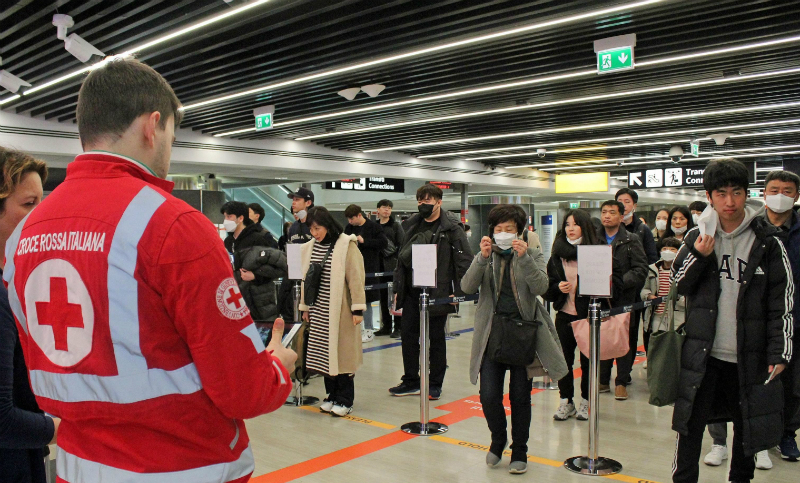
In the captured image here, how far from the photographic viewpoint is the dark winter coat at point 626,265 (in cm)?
484

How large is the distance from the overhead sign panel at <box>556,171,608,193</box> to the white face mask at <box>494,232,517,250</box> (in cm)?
1655

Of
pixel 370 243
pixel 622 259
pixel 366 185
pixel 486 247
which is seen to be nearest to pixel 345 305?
pixel 486 247

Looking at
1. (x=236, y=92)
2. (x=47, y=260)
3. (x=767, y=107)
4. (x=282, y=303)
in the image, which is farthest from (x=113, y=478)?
(x=767, y=107)

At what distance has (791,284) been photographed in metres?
2.65

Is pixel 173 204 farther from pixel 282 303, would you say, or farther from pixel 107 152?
pixel 282 303

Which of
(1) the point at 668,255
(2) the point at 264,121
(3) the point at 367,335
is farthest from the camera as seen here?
(2) the point at 264,121

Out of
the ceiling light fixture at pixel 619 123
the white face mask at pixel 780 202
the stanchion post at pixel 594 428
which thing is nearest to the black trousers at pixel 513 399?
the stanchion post at pixel 594 428

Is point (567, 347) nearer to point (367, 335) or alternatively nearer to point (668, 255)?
point (668, 255)

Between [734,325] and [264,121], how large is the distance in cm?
942

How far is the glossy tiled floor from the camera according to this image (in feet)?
11.9

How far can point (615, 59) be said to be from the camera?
7.17 metres

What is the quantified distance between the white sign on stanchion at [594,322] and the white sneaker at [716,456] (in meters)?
0.58

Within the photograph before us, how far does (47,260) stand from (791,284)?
111 inches

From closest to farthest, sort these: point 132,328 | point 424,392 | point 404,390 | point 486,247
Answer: point 132,328 → point 486,247 → point 424,392 → point 404,390
